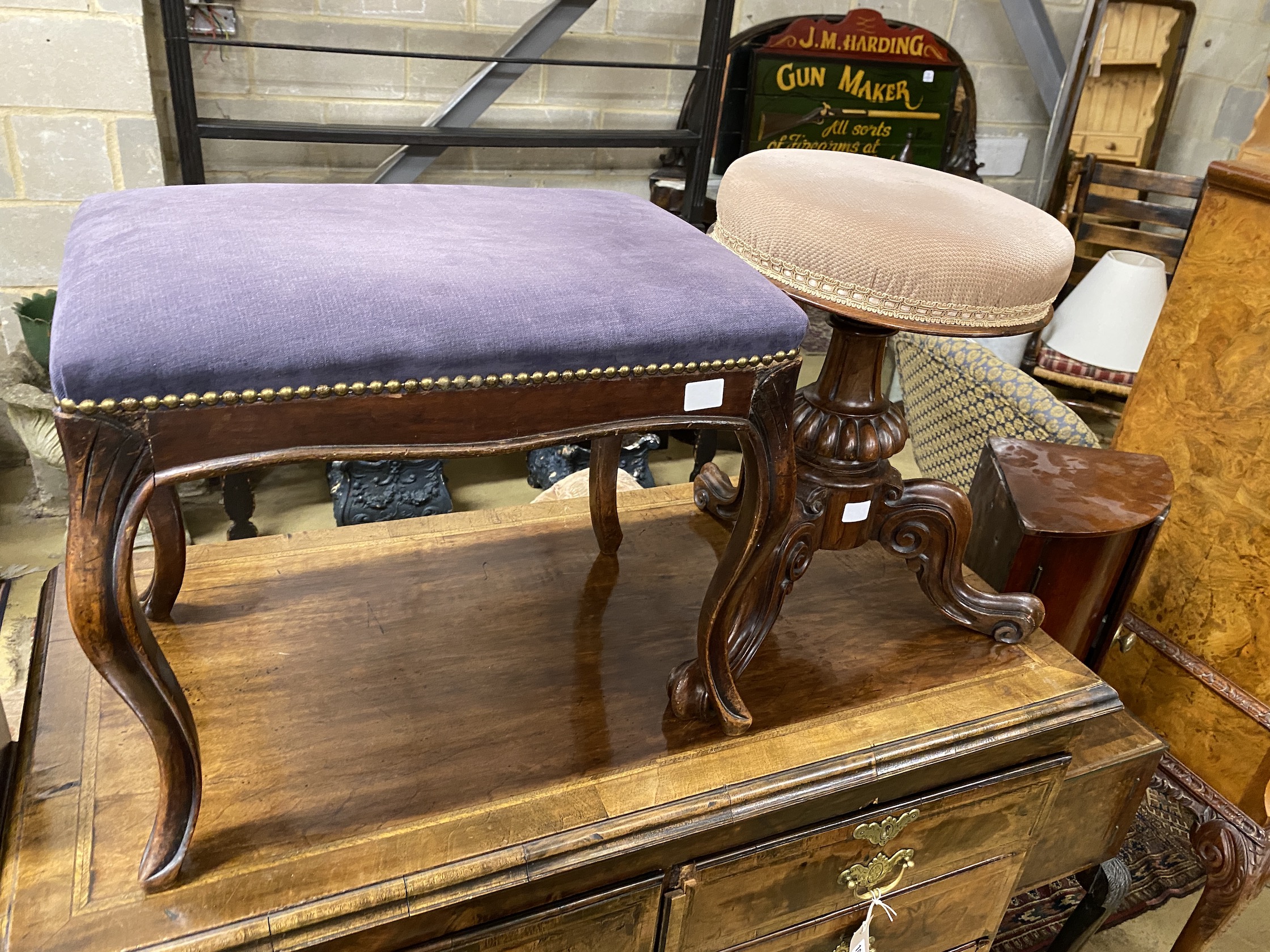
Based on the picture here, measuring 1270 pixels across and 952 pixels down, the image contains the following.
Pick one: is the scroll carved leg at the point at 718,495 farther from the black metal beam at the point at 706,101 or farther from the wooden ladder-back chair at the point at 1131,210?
the wooden ladder-back chair at the point at 1131,210

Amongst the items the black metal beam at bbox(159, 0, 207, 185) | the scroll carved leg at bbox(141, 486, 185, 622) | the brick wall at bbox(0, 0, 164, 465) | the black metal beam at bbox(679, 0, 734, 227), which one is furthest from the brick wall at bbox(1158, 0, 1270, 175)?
the scroll carved leg at bbox(141, 486, 185, 622)

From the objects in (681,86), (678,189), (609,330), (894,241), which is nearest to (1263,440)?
(894,241)

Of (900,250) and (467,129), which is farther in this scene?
(467,129)

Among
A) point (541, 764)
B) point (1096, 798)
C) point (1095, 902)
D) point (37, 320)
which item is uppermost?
point (541, 764)

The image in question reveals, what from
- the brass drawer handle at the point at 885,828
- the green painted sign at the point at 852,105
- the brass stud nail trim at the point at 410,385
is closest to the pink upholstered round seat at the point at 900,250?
the brass stud nail trim at the point at 410,385

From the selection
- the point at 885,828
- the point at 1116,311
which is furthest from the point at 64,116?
the point at 1116,311

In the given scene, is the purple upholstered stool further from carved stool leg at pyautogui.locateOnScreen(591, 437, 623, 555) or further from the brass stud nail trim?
carved stool leg at pyautogui.locateOnScreen(591, 437, 623, 555)

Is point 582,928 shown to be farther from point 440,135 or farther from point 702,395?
point 440,135

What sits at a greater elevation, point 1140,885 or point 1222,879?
point 1222,879

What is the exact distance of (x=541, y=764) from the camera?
2.74 feet

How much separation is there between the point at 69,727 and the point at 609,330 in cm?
63

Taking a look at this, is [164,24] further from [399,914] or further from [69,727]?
[399,914]

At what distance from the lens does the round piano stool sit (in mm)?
798

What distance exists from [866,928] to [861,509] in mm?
448
